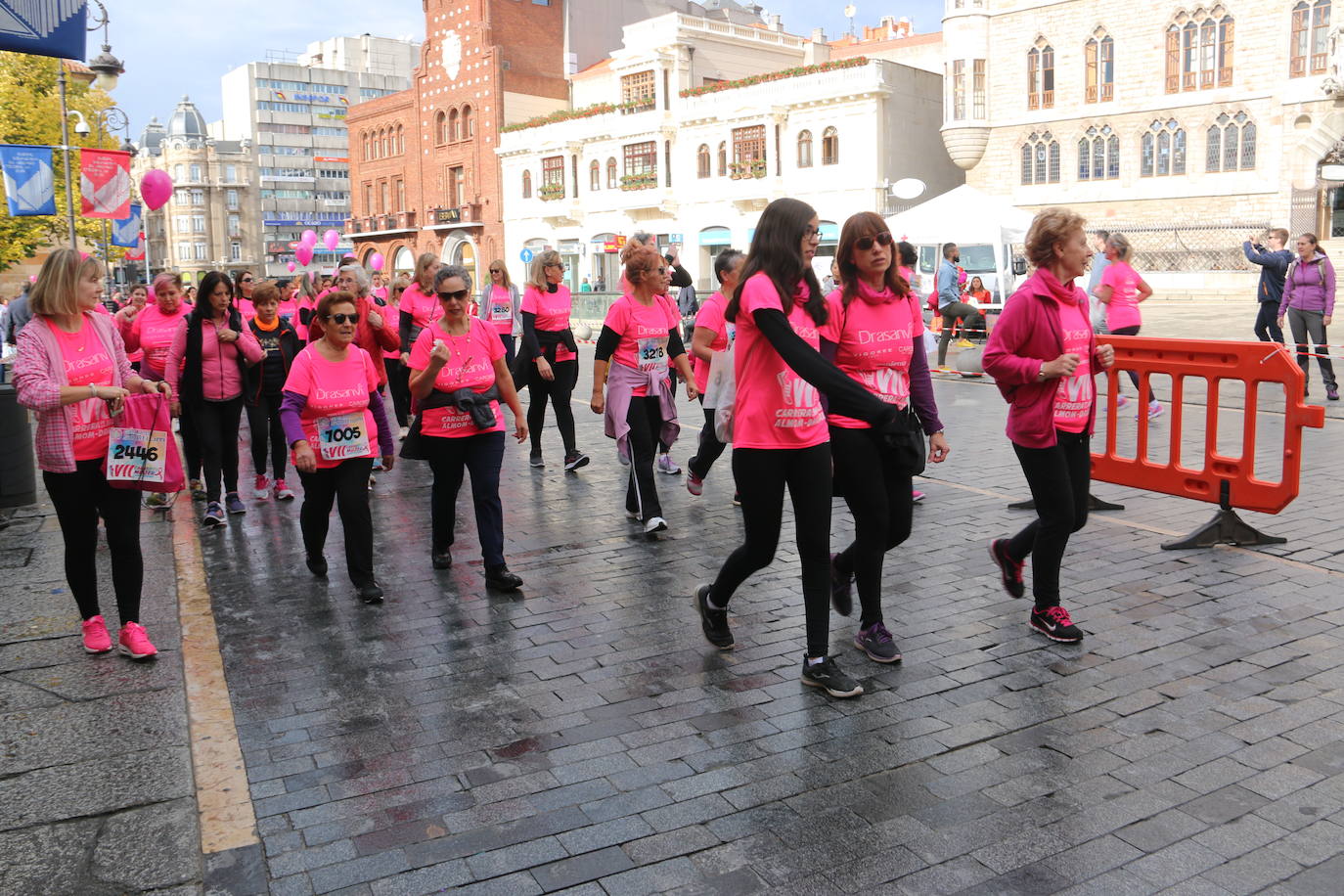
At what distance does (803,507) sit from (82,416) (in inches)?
121

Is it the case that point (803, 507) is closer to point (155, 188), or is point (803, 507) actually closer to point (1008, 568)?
point (1008, 568)

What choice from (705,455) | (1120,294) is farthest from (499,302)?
(1120,294)

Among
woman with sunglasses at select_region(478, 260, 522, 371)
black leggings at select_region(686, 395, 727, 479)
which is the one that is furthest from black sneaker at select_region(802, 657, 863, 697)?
woman with sunglasses at select_region(478, 260, 522, 371)

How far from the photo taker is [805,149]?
43.2m

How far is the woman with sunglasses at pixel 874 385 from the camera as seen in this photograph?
15.1 ft

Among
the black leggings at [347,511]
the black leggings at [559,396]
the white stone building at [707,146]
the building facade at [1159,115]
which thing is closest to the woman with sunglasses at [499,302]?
the black leggings at [559,396]

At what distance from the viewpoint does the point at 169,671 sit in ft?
16.0

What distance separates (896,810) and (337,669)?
2.52 meters

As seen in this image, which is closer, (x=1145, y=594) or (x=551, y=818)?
(x=551, y=818)

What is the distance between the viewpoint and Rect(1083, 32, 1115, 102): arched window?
3903cm

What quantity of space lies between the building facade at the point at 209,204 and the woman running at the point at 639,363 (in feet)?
375

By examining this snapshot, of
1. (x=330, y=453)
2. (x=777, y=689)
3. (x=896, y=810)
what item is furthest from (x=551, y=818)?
(x=330, y=453)

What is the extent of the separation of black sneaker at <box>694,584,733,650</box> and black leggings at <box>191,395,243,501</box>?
4.45 meters

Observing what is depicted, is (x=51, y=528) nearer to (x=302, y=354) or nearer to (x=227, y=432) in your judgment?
(x=227, y=432)
